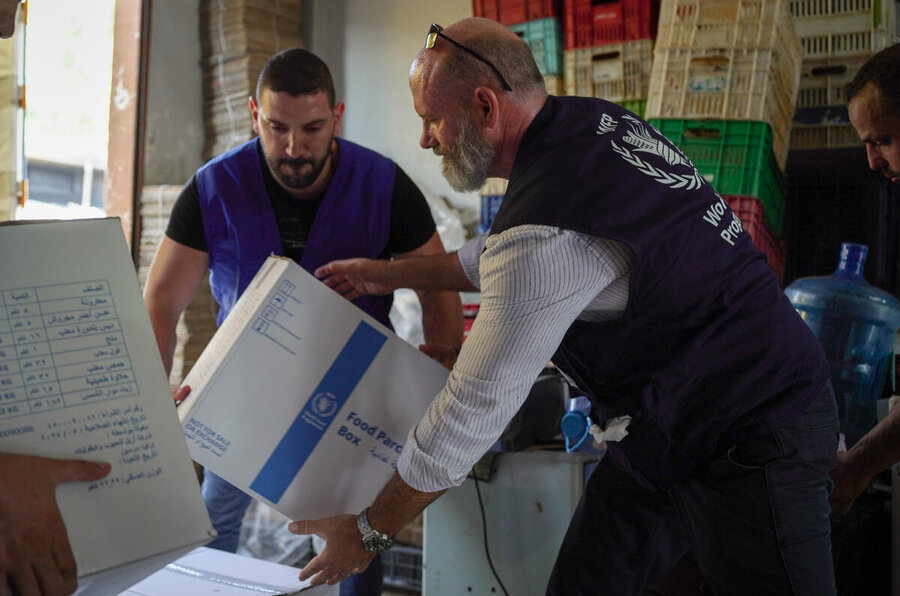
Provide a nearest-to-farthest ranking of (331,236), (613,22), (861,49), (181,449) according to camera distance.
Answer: (181,449)
(331,236)
(861,49)
(613,22)

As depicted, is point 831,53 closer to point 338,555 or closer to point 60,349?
point 338,555

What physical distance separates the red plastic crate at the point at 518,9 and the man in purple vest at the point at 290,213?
148 cm

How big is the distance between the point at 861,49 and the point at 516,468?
6.21ft

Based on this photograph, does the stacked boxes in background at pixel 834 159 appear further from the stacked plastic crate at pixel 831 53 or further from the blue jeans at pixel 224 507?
the blue jeans at pixel 224 507

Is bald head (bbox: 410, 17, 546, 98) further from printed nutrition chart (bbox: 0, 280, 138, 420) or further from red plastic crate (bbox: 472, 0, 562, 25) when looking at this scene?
red plastic crate (bbox: 472, 0, 562, 25)

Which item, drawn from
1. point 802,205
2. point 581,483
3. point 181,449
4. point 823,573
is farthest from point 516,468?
point 802,205

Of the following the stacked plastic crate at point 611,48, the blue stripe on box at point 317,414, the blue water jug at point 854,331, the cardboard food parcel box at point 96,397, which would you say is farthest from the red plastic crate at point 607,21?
the cardboard food parcel box at point 96,397

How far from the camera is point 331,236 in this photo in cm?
201

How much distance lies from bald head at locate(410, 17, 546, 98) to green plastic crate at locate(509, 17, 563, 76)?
6.17ft

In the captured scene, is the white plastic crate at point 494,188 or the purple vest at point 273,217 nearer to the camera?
the purple vest at point 273,217

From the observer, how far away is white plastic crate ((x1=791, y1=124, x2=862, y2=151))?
285 cm

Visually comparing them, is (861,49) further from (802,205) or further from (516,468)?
(516,468)

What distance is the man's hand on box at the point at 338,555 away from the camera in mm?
1352

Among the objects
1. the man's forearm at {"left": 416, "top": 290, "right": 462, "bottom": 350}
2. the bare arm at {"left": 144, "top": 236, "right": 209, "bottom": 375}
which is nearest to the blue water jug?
the man's forearm at {"left": 416, "top": 290, "right": 462, "bottom": 350}
